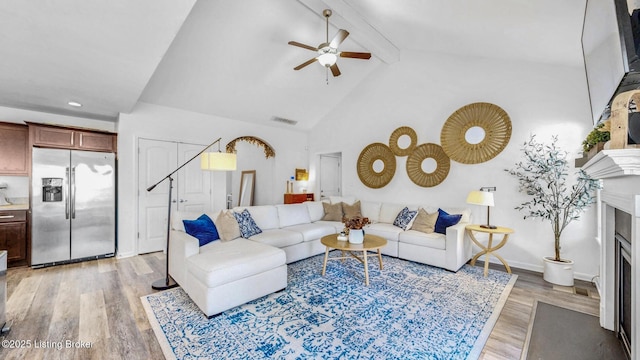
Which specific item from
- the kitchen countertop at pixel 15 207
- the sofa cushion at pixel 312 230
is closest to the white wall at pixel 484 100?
the sofa cushion at pixel 312 230

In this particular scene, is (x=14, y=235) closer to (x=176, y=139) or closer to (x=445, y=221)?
(x=176, y=139)

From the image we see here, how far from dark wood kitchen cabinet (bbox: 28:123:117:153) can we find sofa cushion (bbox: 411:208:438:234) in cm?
513

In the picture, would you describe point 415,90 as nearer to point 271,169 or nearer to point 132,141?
point 271,169

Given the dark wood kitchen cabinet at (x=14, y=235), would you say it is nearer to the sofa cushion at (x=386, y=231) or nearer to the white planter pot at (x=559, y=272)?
the sofa cushion at (x=386, y=231)

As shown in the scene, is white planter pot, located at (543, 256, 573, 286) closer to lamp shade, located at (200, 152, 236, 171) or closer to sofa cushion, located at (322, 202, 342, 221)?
sofa cushion, located at (322, 202, 342, 221)

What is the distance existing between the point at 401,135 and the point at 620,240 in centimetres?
356

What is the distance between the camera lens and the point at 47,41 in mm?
2230

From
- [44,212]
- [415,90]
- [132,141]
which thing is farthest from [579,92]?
[44,212]

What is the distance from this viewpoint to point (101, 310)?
2.46 metres

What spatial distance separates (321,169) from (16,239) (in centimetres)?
565

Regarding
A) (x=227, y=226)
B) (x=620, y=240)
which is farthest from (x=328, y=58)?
(x=620, y=240)

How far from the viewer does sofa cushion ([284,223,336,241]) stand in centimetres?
405

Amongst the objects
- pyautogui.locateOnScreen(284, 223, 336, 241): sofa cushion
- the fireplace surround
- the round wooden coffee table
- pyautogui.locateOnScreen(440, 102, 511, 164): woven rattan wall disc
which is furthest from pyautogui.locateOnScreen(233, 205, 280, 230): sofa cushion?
the fireplace surround

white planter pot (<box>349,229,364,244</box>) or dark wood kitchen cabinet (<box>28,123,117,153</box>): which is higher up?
dark wood kitchen cabinet (<box>28,123,117,153</box>)
